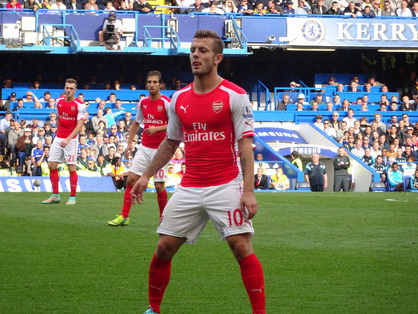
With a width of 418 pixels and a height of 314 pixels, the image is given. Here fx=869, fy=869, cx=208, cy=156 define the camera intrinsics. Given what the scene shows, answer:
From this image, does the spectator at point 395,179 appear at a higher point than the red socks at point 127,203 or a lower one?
lower

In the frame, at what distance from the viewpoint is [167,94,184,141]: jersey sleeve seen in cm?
661

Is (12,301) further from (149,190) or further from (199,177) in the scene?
(149,190)

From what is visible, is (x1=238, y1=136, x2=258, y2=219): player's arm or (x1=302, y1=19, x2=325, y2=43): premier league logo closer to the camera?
(x1=238, y1=136, x2=258, y2=219): player's arm

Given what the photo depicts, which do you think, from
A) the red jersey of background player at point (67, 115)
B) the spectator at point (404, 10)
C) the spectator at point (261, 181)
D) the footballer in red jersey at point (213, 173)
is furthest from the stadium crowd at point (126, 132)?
the footballer in red jersey at point (213, 173)

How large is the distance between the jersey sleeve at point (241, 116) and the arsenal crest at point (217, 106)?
83 millimetres

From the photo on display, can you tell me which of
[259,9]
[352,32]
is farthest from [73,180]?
[352,32]

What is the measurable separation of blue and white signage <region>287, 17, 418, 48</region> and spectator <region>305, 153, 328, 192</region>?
9297 mm

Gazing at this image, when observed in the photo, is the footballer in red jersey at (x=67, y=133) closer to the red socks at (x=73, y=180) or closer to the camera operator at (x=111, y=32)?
the red socks at (x=73, y=180)

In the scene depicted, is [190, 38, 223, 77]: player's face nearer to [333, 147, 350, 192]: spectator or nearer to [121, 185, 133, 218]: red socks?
[121, 185, 133, 218]: red socks

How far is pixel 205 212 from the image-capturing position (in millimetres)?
6488

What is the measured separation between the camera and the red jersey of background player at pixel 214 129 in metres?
6.32

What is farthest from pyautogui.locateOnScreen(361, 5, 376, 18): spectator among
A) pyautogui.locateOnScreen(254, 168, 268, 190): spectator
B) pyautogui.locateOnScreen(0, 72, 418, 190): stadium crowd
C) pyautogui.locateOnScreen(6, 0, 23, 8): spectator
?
pyautogui.locateOnScreen(6, 0, 23, 8): spectator

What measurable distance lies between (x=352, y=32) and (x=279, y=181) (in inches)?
451

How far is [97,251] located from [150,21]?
2323cm
